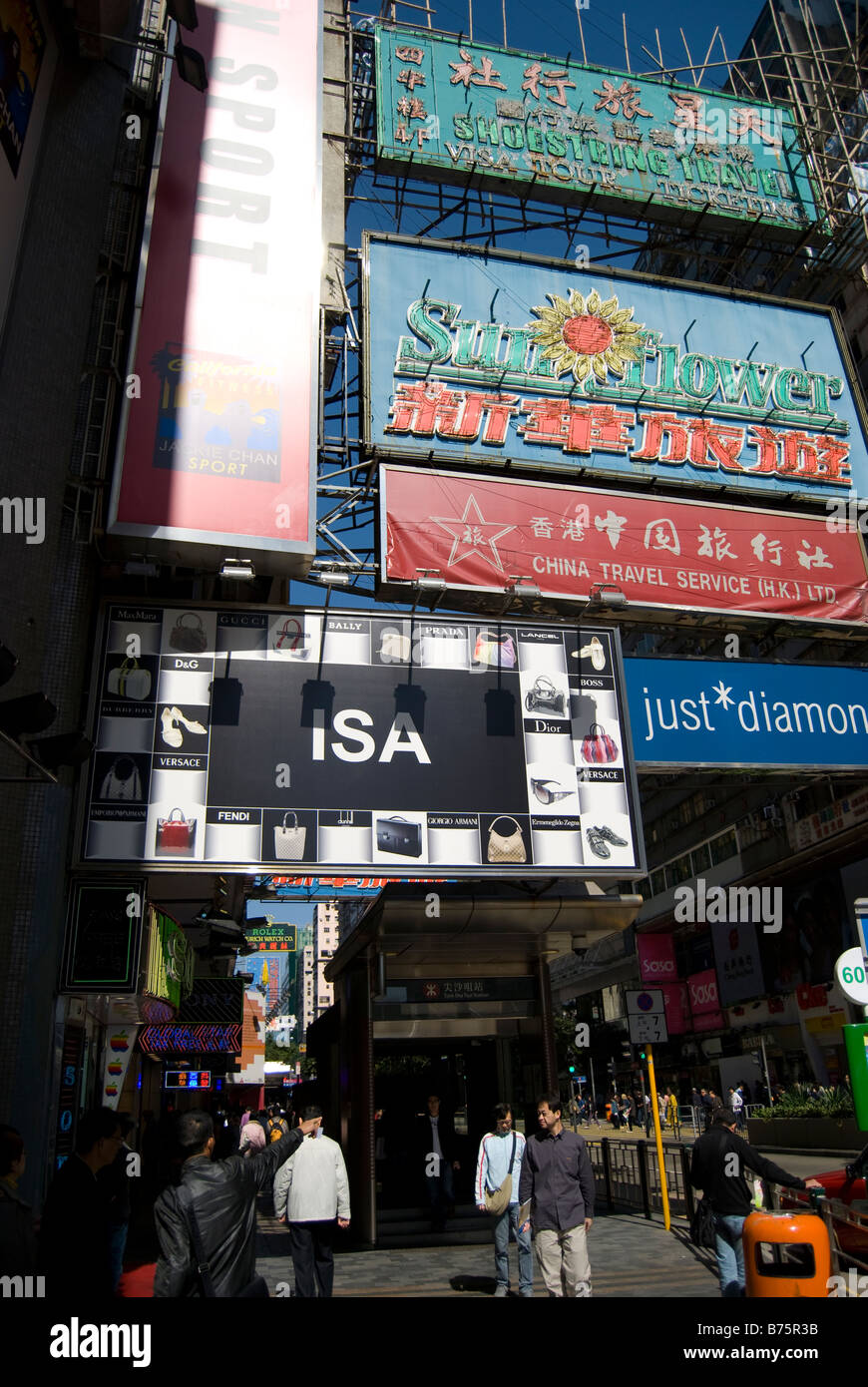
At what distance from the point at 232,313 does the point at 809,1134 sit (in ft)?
73.0

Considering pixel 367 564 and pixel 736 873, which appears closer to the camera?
pixel 367 564

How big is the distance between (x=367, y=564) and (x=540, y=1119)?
8051 mm

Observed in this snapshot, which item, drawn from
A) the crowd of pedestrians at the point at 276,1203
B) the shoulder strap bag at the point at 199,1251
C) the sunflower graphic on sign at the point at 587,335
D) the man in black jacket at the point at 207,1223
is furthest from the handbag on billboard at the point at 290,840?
the sunflower graphic on sign at the point at 587,335

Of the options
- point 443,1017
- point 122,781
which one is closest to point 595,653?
point 443,1017

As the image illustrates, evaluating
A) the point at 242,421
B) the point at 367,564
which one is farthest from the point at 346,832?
the point at 242,421

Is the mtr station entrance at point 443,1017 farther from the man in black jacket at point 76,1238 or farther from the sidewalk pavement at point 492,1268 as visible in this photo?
the man in black jacket at point 76,1238

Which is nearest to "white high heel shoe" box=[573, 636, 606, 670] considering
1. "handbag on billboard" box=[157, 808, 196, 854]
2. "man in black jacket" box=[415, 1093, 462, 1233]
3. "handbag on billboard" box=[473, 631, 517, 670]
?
"handbag on billboard" box=[473, 631, 517, 670]

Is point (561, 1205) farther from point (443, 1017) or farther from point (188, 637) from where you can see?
point (188, 637)

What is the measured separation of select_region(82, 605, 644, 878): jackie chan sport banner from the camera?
10500 millimetres

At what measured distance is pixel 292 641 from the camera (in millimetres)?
11664

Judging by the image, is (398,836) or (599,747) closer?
(398,836)

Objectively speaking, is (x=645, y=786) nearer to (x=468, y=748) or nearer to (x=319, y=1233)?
(x=468, y=748)

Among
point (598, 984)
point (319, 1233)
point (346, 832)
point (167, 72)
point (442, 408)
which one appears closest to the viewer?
point (319, 1233)

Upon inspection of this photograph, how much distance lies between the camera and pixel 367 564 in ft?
44.0
